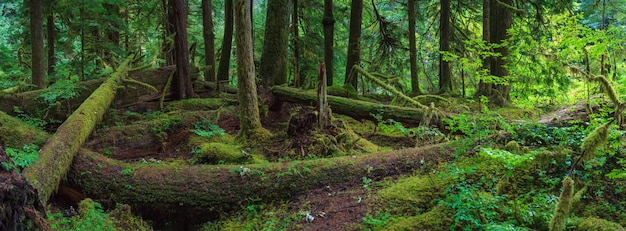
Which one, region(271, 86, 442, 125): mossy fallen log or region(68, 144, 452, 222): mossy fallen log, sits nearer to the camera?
region(68, 144, 452, 222): mossy fallen log

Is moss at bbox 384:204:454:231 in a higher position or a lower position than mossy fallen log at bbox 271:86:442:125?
lower

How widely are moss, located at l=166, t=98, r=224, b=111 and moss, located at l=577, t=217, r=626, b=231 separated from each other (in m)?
8.69

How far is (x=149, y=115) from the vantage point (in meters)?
9.52

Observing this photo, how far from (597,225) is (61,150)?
242 inches

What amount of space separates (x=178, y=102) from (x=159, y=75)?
1.02 metres

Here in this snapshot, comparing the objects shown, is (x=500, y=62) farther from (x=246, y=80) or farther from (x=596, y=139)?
(x=596, y=139)

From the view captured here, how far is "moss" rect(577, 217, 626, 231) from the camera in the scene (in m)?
3.51

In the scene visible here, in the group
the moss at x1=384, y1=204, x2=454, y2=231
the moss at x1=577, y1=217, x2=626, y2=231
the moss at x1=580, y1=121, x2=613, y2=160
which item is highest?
the moss at x1=580, y1=121, x2=613, y2=160

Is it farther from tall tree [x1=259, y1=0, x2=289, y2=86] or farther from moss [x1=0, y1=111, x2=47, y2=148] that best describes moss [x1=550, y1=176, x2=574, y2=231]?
tall tree [x1=259, y1=0, x2=289, y2=86]

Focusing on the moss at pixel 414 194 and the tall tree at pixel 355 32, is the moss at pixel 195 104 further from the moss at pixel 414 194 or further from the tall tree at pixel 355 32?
the moss at pixel 414 194

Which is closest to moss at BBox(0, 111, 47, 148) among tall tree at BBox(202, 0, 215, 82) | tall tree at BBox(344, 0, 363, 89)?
tall tree at BBox(202, 0, 215, 82)

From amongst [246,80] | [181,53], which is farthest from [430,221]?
[181,53]

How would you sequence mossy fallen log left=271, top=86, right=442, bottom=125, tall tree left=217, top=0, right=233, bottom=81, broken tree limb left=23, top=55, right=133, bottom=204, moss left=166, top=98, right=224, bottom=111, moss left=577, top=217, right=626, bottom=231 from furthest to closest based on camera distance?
tall tree left=217, top=0, right=233, bottom=81
moss left=166, top=98, right=224, bottom=111
mossy fallen log left=271, top=86, right=442, bottom=125
broken tree limb left=23, top=55, right=133, bottom=204
moss left=577, top=217, right=626, bottom=231

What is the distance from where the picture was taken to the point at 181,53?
10750mm
